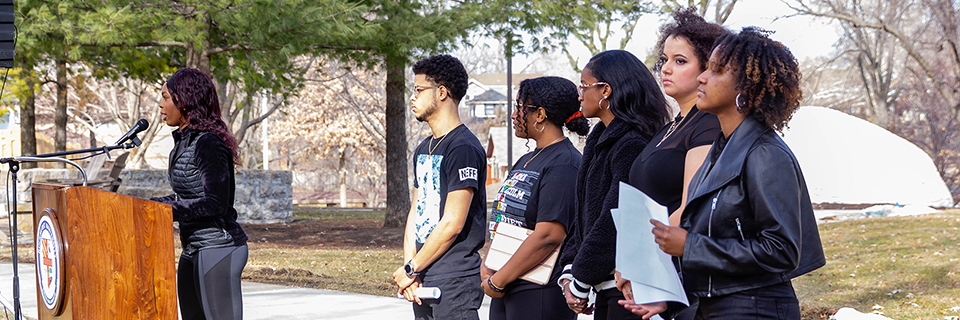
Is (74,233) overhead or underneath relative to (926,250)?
overhead

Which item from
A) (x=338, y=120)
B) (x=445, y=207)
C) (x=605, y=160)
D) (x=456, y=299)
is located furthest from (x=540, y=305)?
(x=338, y=120)

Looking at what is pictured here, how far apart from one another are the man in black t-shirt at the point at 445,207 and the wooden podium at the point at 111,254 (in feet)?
3.35

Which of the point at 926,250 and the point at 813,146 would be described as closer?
the point at 926,250

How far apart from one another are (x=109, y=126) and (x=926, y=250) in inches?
1813

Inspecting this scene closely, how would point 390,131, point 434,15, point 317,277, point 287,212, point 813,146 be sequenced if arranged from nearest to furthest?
point 317,277, point 434,15, point 390,131, point 287,212, point 813,146

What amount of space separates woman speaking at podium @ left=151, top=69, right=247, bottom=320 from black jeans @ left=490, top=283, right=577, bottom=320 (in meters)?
1.46

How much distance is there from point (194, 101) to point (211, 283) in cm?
89

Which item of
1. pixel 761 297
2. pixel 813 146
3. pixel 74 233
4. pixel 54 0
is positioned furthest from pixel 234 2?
pixel 813 146

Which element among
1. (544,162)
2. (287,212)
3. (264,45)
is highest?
(264,45)

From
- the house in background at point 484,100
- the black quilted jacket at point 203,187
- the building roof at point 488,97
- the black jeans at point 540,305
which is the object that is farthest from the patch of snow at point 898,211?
the building roof at point 488,97

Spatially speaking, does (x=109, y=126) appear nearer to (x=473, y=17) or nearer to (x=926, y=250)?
(x=473, y=17)

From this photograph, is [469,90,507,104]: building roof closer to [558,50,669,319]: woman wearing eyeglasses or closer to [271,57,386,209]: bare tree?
[271,57,386,209]: bare tree

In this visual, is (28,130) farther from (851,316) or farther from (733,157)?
(733,157)

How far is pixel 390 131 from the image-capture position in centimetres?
1512
